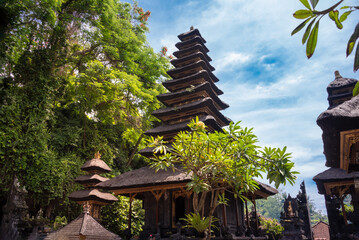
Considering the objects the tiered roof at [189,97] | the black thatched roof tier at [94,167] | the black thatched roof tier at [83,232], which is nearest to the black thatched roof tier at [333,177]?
the tiered roof at [189,97]

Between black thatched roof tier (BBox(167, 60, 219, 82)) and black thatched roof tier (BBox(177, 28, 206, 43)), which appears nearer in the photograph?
black thatched roof tier (BBox(167, 60, 219, 82))

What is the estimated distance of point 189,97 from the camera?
16797 millimetres

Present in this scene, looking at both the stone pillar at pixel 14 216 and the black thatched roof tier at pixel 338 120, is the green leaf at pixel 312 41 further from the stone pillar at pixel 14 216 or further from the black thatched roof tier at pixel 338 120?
the stone pillar at pixel 14 216

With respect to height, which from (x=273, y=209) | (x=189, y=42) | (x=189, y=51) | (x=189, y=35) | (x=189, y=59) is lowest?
(x=273, y=209)

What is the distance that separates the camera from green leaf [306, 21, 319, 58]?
1.60 meters

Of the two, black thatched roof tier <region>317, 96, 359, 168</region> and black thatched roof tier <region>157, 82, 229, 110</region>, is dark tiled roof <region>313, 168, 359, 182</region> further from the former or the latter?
black thatched roof tier <region>317, 96, 359, 168</region>

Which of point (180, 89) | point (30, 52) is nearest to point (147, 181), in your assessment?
point (180, 89)

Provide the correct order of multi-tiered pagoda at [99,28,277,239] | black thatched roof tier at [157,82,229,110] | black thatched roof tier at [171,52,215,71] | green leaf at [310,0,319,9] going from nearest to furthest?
green leaf at [310,0,319,9] < multi-tiered pagoda at [99,28,277,239] < black thatched roof tier at [157,82,229,110] < black thatched roof tier at [171,52,215,71]

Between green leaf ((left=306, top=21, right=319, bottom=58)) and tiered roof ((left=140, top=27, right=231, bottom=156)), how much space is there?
12290mm

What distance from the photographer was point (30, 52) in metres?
16.1

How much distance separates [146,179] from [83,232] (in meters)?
7.92

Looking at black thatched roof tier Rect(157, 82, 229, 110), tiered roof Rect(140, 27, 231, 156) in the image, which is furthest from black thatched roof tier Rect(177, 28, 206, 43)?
black thatched roof tier Rect(157, 82, 229, 110)

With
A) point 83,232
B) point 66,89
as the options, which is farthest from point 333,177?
point 66,89

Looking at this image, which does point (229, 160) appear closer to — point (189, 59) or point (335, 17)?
point (335, 17)
